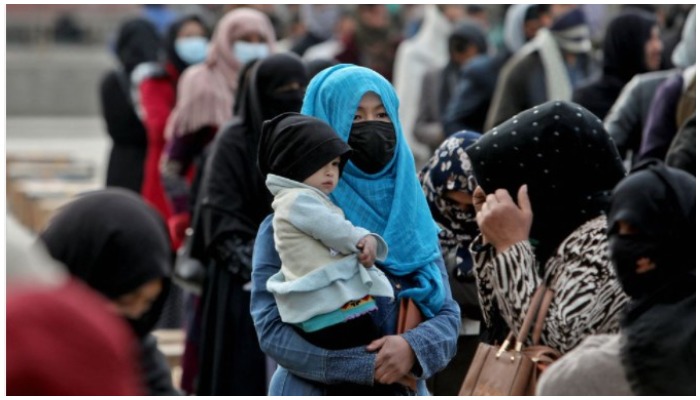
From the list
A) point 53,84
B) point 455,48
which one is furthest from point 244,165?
point 53,84

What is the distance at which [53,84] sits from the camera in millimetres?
27109

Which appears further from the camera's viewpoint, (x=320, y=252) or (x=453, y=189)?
(x=453, y=189)

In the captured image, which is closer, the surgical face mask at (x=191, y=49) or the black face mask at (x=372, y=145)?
the black face mask at (x=372, y=145)

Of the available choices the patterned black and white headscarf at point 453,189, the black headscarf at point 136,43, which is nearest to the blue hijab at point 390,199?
the patterned black and white headscarf at point 453,189

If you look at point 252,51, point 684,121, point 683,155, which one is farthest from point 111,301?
point 252,51

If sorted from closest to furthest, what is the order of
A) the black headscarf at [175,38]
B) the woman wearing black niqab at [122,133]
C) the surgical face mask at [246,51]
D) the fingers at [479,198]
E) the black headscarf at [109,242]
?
the black headscarf at [109,242]
the fingers at [479,198]
the surgical face mask at [246,51]
the woman wearing black niqab at [122,133]
the black headscarf at [175,38]

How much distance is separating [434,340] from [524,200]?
419 millimetres

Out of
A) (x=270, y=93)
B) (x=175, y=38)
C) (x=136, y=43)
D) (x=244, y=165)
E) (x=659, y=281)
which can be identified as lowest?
(x=136, y=43)

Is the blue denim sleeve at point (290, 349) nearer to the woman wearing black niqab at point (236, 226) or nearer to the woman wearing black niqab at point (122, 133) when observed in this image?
the woman wearing black niqab at point (236, 226)

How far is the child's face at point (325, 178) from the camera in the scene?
4293mm

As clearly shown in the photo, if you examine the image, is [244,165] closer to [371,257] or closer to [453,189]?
[453,189]

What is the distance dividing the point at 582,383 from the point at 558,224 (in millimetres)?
980

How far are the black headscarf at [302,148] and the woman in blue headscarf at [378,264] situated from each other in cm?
10

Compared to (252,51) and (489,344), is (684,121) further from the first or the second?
(252,51)
